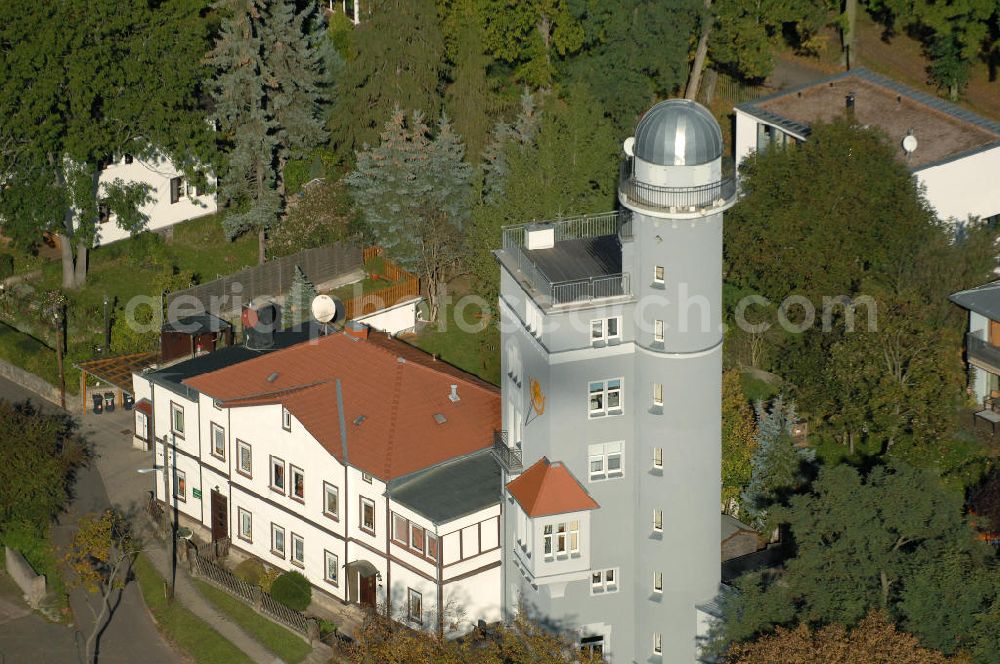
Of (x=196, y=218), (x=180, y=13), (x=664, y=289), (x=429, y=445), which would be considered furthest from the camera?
(x=196, y=218)

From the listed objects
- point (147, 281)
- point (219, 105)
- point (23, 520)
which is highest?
point (219, 105)

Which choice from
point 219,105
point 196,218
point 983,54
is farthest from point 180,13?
point 983,54

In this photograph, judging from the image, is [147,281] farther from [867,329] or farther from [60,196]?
[867,329]

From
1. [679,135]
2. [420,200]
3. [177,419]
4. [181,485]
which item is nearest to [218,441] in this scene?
[177,419]

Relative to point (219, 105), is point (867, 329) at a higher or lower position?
lower

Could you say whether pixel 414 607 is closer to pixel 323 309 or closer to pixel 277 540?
pixel 277 540

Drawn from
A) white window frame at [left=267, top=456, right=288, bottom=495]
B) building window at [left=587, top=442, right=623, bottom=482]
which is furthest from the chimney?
building window at [left=587, top=442, right=623, bottom=482]

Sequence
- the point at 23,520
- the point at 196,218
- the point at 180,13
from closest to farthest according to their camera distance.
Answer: the point at 23,520
the point at 180,13
the point at 196,218
